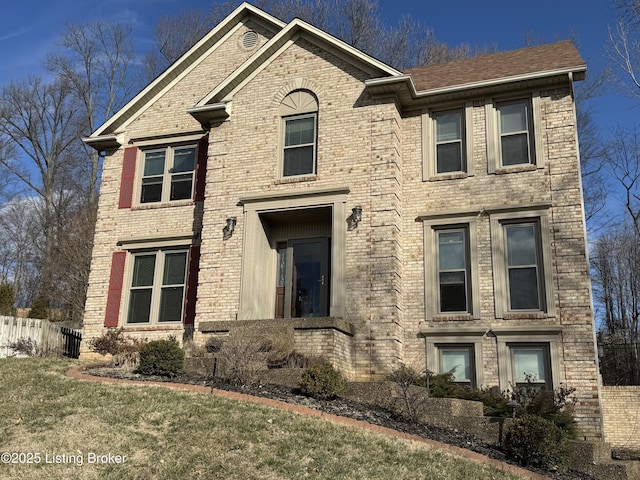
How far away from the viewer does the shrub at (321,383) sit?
36.9ft

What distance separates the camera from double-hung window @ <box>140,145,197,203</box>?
687 inches

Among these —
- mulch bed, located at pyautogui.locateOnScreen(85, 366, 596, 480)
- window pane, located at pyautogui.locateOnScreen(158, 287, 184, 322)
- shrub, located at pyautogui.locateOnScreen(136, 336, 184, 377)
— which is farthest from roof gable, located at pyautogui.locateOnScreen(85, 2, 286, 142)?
mulch bed, located at pyautogui.locateOnScreen(85, 366, 596, 480)

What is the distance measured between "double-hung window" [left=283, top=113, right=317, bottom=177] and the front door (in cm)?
170

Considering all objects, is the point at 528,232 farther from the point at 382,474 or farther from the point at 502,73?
the point at 382,474

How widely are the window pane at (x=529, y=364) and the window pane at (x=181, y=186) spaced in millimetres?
8943

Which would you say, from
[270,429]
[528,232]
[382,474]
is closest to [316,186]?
[528,232]

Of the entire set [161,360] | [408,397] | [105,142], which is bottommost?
[408,397]

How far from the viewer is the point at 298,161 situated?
620 inches

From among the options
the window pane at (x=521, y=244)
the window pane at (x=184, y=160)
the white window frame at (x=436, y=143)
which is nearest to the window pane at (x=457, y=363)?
the window pane at (x=521, y=244)

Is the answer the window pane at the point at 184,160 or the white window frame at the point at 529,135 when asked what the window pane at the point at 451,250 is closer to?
the white window frame at the point at 529,135

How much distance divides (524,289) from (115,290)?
9.95 metres

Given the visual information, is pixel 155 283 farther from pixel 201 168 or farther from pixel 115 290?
pixel 201 168

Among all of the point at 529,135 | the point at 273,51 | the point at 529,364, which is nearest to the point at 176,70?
the point at 273,51

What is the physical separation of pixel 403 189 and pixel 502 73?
351cm
